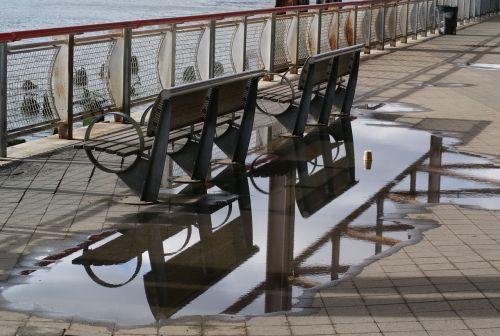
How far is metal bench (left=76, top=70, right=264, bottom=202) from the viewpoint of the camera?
7922 mm

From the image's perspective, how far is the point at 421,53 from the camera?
85.0 ft

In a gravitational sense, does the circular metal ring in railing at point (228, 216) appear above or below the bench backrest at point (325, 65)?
below

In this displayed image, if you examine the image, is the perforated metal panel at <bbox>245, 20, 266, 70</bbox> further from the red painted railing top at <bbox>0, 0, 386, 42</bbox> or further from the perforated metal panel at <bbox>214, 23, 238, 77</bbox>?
the perforated metal panel at <bbox>214, 23, 238, 77</bbox>

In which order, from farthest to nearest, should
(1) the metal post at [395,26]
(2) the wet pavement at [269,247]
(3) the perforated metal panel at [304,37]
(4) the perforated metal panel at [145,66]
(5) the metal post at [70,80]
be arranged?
(1) the metal post at [395,26]
(3) the perforated metal panel at [304,37]
(4) the perforated metal panel at [145,66]
(5) the metal post at [70,80]
(2) the wet pavement at [269,247]

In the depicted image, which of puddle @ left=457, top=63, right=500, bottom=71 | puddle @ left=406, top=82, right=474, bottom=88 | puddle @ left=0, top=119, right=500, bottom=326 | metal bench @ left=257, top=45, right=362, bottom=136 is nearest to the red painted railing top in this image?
metal bench @ left=257, top=45, right=362, bottom=136

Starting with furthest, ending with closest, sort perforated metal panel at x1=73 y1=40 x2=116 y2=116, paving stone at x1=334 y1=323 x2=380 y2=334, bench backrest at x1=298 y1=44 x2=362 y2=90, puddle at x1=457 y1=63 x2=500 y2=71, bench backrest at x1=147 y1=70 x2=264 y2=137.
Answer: puddle at x1=457 y1=63 x2=500 y2=71 → perforated metal panel at x1=73 y1=40 x2=116 y2=116 → bench backrest at x1=298 y1=44 x2=362 y2=90 → bench backrest at x1=147 y1=70 x2=264 y2=137 → paving stone at x1=334 y1=323 x2=380 y2=334

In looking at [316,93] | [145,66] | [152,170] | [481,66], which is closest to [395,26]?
[481,66]

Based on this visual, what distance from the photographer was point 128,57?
12.2 metres

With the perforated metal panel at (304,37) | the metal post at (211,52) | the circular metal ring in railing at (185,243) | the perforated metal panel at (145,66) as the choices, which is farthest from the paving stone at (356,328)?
the perforated metal panel at (304,37)

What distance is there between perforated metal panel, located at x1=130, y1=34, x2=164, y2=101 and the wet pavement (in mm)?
2252

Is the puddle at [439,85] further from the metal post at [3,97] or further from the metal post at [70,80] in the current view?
the metal post at [3,97]

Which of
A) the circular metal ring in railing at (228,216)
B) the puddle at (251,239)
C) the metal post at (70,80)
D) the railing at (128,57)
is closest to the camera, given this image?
the puddle at (251,239)

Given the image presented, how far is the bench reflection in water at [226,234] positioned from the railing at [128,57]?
222 cm

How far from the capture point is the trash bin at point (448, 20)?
3550cm
